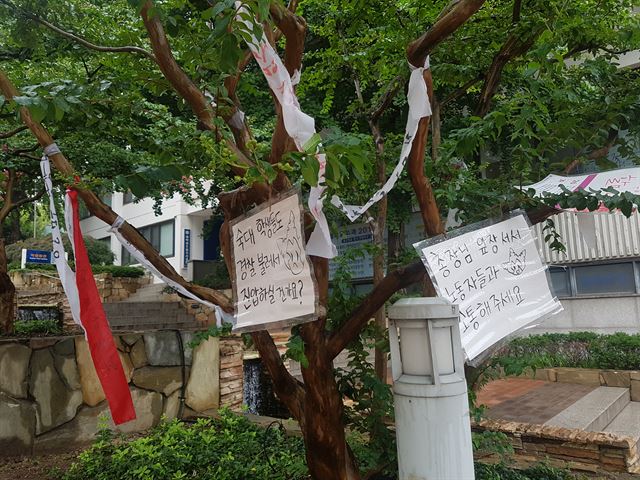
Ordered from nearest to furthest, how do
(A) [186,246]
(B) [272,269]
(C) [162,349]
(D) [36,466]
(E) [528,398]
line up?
1. (B) [272,269]
2. (D) [36,466]
3. (C) [162,349]
4. (E) [528,398]
5. (A) [186,246]

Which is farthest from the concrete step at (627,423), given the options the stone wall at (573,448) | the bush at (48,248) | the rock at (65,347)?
the bush at (48,248)

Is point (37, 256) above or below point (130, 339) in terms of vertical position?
above

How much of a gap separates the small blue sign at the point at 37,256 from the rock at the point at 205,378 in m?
12.3

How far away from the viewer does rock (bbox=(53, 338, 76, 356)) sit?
214 inches

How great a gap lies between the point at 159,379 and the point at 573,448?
457cm

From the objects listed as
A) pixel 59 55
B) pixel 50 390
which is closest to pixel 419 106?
pixel 50 390

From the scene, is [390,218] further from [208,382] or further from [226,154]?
[226,154]

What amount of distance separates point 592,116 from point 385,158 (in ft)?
4.63

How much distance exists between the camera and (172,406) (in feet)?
20.1

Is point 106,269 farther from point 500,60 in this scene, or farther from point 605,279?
point 500,60

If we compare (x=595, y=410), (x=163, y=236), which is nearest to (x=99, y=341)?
(x=595, y=410)

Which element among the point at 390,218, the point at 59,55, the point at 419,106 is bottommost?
the point at 419,106

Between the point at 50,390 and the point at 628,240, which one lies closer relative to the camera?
the point at 50,390

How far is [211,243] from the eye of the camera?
2256cm
